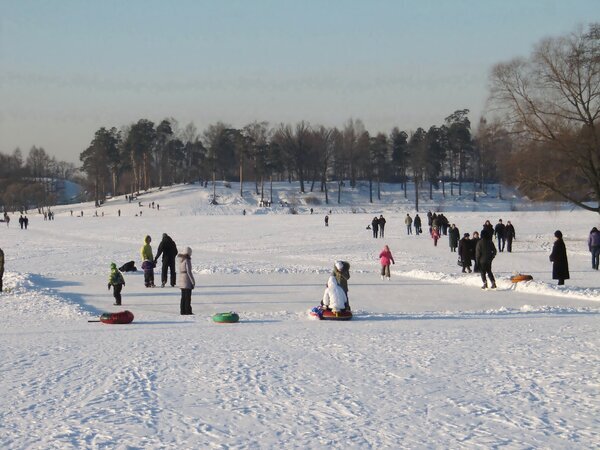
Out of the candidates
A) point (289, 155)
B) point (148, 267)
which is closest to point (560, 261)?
point (148, 267)

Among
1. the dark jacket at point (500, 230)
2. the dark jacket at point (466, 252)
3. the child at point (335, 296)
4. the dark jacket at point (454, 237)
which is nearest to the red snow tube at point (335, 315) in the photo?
the child at point (335, 296)

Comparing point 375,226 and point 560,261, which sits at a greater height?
point 375,226

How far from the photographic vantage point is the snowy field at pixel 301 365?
612cm

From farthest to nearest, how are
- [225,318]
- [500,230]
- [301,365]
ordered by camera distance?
[500,230], [225,318], [301,365]

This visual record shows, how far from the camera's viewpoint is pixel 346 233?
42.3 metres

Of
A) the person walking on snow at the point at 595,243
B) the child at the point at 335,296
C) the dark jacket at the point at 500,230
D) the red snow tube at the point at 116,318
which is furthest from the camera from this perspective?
the dark jacket at the point at 500,230

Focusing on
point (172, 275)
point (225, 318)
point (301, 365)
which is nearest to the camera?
point (301, 365)

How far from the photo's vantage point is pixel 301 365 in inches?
347

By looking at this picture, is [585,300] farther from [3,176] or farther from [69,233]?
[3,176]

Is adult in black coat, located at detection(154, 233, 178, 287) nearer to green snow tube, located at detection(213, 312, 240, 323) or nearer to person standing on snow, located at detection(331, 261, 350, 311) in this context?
green snow tube, located at detection(213, 312, 240, 323)

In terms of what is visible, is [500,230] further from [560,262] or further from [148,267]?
[148,267]

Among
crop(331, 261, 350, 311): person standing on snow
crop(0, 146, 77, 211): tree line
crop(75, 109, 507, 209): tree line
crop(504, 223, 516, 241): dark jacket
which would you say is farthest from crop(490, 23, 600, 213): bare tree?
crop(0, 146, 77, 211): tree line

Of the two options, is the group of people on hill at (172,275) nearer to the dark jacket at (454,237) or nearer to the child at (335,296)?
the child at (335,296)

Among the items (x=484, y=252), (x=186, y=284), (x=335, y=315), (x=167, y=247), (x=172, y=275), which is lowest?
(x=335, y=315)
